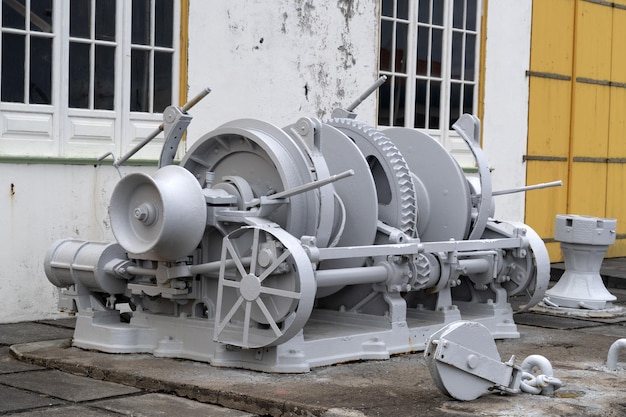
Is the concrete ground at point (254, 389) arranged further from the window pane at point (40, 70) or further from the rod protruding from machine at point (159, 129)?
the window pane at point (40, 70)

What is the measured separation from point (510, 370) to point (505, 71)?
285 inches

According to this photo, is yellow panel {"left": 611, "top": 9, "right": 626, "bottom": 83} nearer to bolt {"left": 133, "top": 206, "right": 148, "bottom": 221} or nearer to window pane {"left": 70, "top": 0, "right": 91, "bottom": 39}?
window pane {"left": 70, "top": 0, "right": 91, "bottom": 39}

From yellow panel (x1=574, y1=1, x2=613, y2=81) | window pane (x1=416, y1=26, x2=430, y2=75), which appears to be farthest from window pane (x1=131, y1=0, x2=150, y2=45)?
yellow panel (x1=574, y1=1, x2=613, y2=81)

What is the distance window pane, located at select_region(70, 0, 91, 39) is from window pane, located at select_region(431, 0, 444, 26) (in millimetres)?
4341

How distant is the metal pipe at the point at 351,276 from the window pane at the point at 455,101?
5.20 metres

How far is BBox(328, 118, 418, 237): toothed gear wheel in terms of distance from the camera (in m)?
7.35

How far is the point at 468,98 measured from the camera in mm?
12156

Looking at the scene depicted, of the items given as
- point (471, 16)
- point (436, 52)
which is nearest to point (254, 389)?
point (436, 52)

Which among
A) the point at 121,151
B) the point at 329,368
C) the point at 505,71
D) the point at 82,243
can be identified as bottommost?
the point at 329,368

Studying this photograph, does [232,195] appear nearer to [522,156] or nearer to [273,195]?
[273,195]

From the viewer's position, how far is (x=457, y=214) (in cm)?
789

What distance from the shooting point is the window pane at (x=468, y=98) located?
39.7 feet

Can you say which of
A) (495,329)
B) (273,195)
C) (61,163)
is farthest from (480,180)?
(61,163)

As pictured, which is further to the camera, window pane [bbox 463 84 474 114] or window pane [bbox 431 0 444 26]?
window pane [bbox 463 84 474 114]
